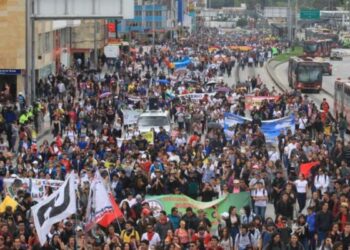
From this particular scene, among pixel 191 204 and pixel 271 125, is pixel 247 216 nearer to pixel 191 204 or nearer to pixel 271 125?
pixel 191 204

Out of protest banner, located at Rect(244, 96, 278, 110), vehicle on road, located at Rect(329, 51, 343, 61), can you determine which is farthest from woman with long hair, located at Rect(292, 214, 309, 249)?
vehicle on road, located at Rect(329, 51, 343, 61)

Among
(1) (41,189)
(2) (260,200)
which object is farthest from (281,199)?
(1) (41,189)

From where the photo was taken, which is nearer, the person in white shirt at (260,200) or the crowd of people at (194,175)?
the crowd of people at (194,175)

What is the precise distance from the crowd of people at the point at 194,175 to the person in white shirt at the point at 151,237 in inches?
0.8

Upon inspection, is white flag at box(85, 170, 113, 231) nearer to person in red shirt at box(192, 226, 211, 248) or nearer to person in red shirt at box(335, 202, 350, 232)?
person in red shirt at box(192, 226, 211, 248)

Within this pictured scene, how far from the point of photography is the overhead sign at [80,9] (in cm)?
4644

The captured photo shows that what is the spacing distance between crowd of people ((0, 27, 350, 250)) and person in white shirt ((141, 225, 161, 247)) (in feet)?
0.07

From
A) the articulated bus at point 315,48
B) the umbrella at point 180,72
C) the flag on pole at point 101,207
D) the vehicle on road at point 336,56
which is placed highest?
the flag on pole at point 101,207

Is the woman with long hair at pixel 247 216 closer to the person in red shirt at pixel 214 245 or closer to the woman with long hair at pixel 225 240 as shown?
the woman with long hair at pixel 225 240

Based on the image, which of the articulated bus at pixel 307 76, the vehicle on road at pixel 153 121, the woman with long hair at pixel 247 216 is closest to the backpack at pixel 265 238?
the woman with long hair at pixel 247 216

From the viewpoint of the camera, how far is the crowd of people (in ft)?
60.5

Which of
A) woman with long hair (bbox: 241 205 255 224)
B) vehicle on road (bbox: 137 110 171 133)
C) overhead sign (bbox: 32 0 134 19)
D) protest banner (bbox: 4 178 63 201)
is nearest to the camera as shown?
woman with long hair (bbox: 241 205 255 224)

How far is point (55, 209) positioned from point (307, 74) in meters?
51.0

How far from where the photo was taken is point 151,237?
1842 cm
